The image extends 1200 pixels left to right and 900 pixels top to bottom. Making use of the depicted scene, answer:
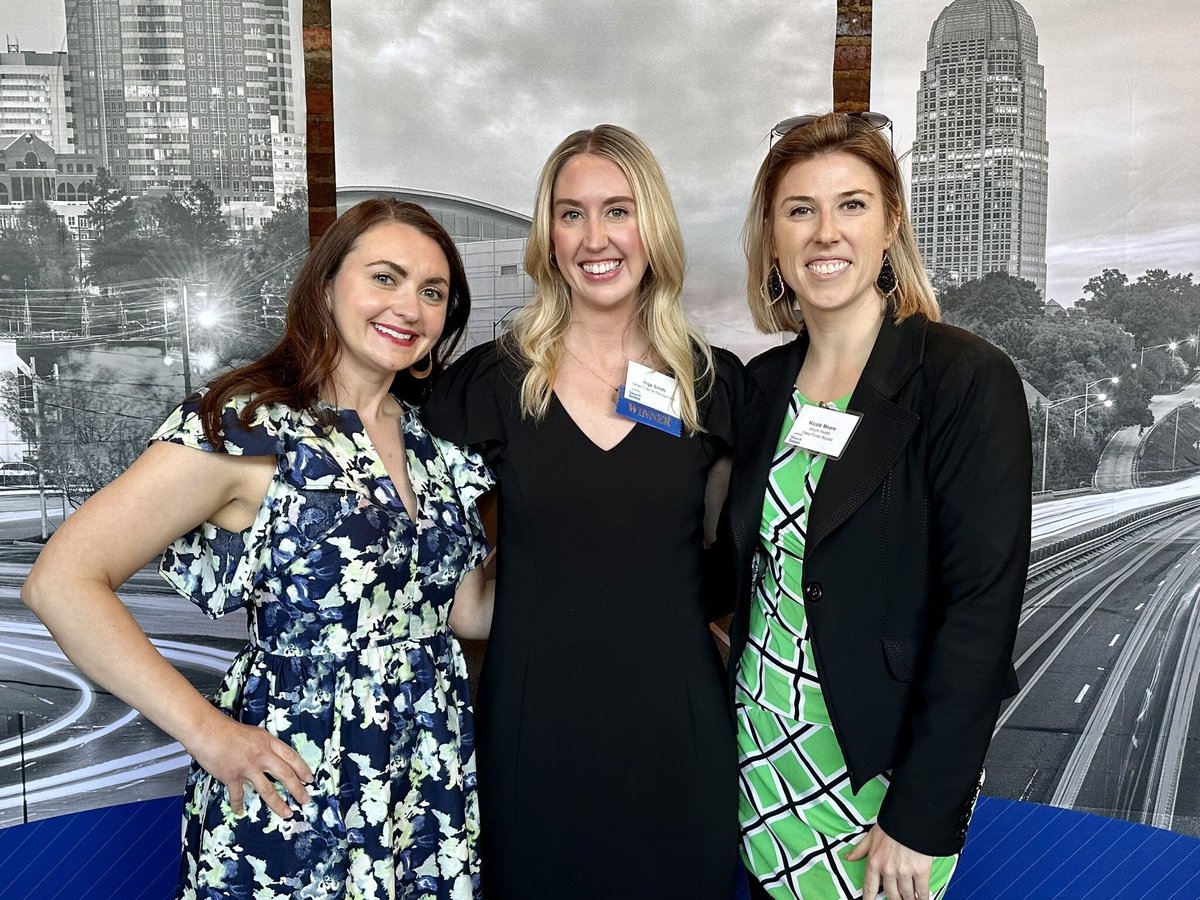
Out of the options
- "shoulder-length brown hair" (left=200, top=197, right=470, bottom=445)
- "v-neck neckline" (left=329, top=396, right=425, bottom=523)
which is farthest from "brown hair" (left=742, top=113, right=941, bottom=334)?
"v-neck neckline" (left=329, top=396, right=425, bottom=523)

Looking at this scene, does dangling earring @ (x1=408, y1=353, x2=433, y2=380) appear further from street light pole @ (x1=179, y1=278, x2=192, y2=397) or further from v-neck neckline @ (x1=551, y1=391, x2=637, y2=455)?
street light pole @ (x1=179, y1=278, x2=192, y2=397)

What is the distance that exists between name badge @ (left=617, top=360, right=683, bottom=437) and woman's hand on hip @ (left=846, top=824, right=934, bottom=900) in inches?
32.2

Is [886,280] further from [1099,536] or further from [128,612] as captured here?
[1099,536]

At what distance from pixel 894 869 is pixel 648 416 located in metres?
0.91

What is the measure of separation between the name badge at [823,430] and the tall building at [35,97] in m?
3.08

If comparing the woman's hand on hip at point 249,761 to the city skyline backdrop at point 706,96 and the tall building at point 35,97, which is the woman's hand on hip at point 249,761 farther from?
the tall building at point 35,97

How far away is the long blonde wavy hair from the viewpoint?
5.96 feet

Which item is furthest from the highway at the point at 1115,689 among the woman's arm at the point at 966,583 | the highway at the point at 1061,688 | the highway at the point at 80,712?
the highway at the point at 80,712

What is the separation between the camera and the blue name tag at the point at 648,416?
1.76 meters

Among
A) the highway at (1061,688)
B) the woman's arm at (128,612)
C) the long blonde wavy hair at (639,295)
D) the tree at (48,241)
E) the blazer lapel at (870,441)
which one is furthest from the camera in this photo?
the highway at (1061,688)

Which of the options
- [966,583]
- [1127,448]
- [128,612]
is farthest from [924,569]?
[1127,448]

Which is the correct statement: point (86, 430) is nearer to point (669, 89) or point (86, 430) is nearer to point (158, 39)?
point (158, 39)

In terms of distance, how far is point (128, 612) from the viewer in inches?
53.7

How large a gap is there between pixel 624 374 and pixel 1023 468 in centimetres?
82
